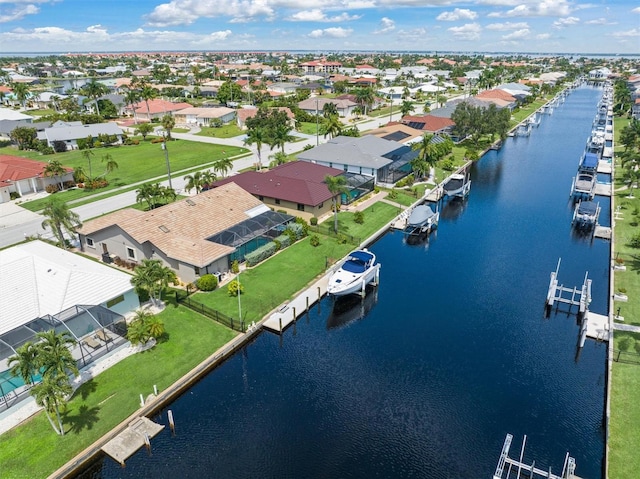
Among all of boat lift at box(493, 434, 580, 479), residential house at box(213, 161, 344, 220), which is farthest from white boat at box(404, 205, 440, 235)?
boat lift at box(493, 434, 580, 479)

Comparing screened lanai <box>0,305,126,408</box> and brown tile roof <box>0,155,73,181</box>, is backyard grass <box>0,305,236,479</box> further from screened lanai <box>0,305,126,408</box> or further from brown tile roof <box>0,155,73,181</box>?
brown tile roof <box>0,155,73,181</box>

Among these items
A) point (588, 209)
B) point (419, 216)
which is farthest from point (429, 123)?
point (419, 216)

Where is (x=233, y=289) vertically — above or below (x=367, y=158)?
below

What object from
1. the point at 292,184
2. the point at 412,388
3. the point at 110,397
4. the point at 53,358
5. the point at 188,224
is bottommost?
the point at 412,388

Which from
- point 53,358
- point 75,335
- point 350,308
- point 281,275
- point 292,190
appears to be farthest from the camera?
point 292,190

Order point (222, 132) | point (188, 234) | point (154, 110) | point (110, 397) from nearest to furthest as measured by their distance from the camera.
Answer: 1. point (110, 397)
2. point (188, 234)
3. point (222, 132)
4. point (154, 110)

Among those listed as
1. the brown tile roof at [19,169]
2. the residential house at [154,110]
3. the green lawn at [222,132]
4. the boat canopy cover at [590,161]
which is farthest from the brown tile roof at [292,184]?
the residential house at [154,110]

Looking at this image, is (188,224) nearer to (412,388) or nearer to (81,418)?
(81,418)
